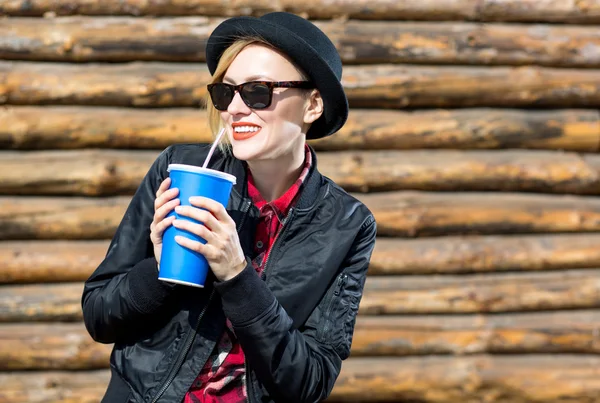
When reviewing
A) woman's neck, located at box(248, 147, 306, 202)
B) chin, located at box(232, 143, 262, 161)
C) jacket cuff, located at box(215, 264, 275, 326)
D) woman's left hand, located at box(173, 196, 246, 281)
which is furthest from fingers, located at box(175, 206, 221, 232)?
woman's neck, located at box(248, 147, 306, 202)

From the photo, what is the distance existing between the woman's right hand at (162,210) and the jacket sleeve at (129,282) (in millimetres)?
81

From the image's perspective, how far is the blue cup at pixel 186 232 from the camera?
1707 mm

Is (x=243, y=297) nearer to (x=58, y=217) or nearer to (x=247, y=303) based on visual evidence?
(x=247, y=303)

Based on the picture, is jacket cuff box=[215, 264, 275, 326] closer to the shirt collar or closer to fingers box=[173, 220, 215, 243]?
fingers box=[173, 220, 215, 243]

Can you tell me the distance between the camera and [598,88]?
468 centimetres

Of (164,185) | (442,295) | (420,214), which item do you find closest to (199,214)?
(164,185)

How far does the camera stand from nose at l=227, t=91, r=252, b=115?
6.43ft

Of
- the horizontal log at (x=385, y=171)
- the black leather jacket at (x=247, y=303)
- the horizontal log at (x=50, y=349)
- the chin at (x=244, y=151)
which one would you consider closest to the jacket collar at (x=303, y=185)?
the black leather jacket at (x=247, y=303)

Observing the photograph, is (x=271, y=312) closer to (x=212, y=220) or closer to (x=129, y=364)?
(x=212, y=220)

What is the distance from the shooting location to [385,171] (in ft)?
14.9

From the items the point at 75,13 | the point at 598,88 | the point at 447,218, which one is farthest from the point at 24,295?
the point at 598,88

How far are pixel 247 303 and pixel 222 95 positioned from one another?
0.58 m

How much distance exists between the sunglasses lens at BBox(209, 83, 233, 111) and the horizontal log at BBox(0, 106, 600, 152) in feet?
7.89

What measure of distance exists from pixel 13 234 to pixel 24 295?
363 mm
